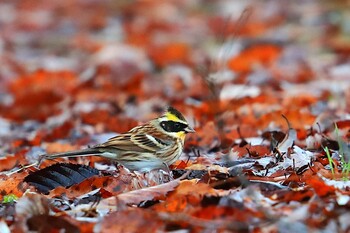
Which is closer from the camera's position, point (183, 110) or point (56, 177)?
point (56, 177)

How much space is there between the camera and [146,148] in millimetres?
6680

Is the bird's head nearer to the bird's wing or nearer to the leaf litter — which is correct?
the bird's wing

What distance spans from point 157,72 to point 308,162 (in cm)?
832

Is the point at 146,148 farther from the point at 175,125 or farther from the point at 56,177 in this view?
the point at 56,177

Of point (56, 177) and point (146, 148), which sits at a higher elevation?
point (56, 177)

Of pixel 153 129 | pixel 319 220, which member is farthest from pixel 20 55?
pixel 319 220

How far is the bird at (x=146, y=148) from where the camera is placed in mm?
6502

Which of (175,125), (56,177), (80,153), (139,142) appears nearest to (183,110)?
(175,125)

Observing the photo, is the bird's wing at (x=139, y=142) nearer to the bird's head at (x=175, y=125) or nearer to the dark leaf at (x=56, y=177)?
the bird's head at (x=175, y=125)

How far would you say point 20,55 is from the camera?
1656 centimetres

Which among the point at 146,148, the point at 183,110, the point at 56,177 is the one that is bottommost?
the point at 183,110

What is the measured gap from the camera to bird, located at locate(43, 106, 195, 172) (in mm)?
Answer: 6502

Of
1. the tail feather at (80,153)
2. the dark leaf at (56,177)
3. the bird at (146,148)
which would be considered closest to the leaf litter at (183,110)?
the dark leaf at (56,177)

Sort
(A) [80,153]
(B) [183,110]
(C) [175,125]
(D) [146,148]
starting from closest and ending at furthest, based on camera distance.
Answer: (A) [80,153] < (D) [146,148] < (C) [175,125] < (B) [183,110]
